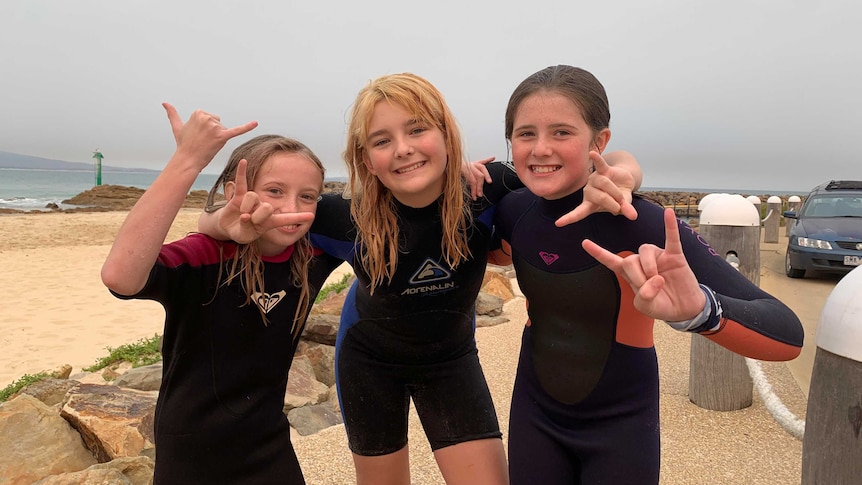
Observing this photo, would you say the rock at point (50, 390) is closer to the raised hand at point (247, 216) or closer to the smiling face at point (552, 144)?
the raised hand at point (247, 216)

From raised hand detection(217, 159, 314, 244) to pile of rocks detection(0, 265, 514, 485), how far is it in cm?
144

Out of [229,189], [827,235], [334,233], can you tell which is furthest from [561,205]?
[827,235]

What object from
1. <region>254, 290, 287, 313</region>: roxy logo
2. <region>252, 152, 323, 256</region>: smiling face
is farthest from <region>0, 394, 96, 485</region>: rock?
<region>252, 152, 323, 256</region>: smiling face

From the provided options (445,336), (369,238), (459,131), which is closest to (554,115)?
(459,131)

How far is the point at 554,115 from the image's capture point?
191 centimetres

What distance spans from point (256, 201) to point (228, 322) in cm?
46

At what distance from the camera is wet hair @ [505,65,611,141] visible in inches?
76.3

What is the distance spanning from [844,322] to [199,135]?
1.93m

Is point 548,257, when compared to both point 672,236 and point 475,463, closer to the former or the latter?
point 672,236

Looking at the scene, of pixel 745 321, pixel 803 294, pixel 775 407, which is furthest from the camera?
pixel 803 294

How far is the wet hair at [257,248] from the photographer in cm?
201

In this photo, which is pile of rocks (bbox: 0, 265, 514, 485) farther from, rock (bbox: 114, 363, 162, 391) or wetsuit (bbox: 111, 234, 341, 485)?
wetsuit (bbox: 111, 234, 341, 485)

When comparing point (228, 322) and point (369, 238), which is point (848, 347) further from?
point (228, 322)

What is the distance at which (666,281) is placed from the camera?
149cm
